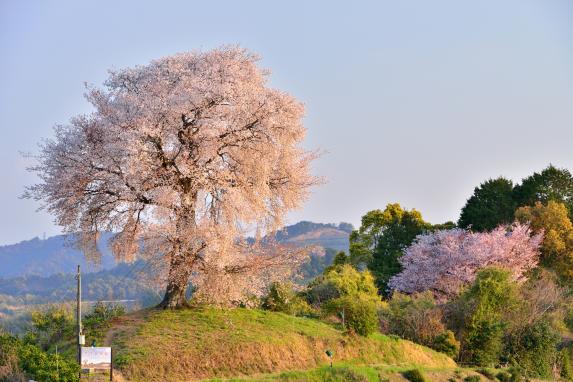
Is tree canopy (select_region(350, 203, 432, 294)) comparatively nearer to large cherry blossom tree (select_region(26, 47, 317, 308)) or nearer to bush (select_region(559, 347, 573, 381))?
bush (select_region(559, 347, 573, 381))

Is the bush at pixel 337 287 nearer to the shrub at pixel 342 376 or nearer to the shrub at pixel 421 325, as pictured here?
the shrub at pixel 421 325

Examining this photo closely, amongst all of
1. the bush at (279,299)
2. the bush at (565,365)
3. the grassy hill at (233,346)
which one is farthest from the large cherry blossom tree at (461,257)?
the grassy hill at (233,346)

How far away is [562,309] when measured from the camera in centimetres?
3953

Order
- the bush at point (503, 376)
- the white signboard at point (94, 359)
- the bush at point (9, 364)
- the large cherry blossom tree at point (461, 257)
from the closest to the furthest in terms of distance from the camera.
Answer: the bush at point (9, 364) < the white signboard at point (94, 359) < the bush at point (503, 376) < the large cherry blossom tree at point (461, 257)

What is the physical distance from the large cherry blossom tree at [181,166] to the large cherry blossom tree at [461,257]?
761 inches

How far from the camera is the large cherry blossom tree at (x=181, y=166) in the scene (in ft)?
86.9

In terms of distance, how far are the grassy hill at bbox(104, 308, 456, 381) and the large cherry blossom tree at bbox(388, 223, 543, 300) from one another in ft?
48.4

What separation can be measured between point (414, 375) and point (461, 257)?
67.1 ft

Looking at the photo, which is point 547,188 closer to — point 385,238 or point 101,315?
point 385,238

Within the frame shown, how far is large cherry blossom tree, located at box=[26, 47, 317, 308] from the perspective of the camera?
2650 cm

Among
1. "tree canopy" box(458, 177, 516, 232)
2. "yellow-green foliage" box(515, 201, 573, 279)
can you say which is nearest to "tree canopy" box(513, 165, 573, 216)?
"tree canopy" box(458, 177, 516, 232)

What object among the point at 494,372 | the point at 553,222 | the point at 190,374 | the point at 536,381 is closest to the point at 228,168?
the point at 190,374

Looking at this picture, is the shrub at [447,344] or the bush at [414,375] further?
the shrub at [447,344]

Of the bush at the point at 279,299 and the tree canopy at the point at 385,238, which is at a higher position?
the tree canopy at the point at 385,238
